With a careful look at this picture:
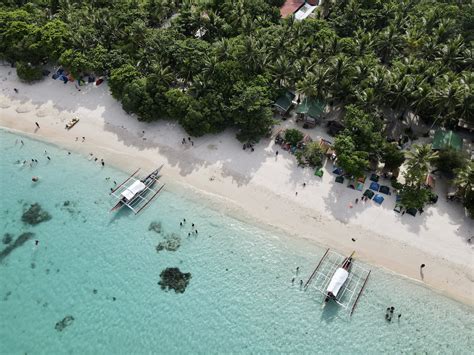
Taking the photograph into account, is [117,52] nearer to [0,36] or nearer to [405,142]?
[0,36]

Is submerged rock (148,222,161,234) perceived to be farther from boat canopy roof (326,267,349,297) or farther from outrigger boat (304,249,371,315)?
boat canopy roof (326,267,349,297)

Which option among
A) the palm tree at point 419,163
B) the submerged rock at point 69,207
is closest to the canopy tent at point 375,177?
the palm tree at point 419,163

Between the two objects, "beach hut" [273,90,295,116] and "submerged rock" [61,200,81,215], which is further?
"beach hut" [273,90,295,116]

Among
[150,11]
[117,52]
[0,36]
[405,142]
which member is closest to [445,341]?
[405,142]

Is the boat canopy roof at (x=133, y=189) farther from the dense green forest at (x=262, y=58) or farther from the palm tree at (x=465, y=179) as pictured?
the palm tree at (x=465, y=179)

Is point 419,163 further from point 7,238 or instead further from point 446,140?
point 7,238

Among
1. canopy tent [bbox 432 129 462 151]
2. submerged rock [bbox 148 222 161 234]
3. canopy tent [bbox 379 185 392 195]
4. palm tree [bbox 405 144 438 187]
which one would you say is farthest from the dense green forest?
submerged rock [bbox 148 222 161 234]
